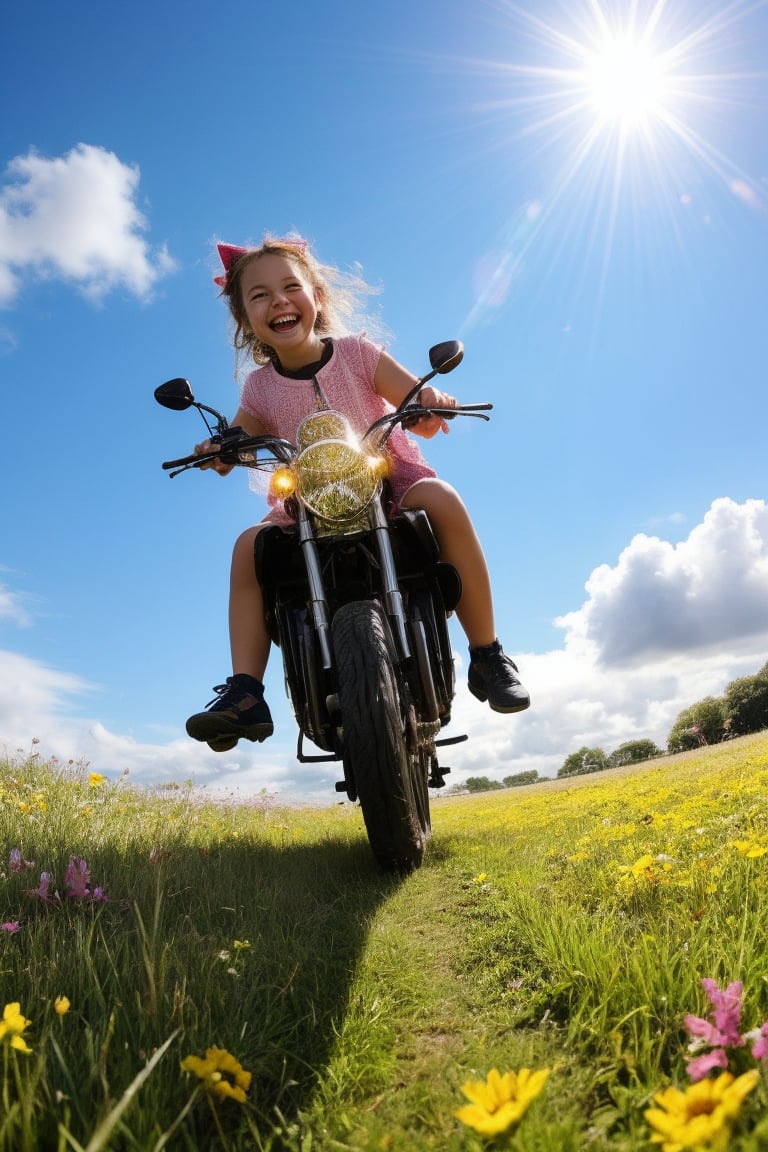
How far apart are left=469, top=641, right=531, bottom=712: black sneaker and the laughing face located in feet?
7.21

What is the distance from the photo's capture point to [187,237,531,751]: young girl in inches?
143

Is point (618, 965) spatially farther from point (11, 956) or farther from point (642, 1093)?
point (11, 956)

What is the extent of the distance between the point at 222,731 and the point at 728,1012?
268 cm

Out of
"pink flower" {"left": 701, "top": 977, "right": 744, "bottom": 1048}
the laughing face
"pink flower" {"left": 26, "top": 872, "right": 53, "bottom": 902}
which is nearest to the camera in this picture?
"pink flower" {"left": 701, "top": 977, "right": 744, "bottom": 1048}

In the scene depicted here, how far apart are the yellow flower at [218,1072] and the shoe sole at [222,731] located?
2.22 metres

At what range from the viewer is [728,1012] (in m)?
1.10

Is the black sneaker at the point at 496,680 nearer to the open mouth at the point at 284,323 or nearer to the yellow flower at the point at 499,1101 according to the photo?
the open mouth at the point at 284,323

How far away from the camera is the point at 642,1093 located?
1152mm

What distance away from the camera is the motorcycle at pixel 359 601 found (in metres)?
2.79

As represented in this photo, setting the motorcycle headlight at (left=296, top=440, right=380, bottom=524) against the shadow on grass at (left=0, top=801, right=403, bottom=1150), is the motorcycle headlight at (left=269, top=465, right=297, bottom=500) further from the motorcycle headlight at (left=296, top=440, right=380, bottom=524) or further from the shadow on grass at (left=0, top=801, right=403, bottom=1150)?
the shadow on grass at (left=0, top=801, right=403, bottom=1150)

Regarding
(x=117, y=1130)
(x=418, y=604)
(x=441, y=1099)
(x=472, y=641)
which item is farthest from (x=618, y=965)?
(x=472, y=641)

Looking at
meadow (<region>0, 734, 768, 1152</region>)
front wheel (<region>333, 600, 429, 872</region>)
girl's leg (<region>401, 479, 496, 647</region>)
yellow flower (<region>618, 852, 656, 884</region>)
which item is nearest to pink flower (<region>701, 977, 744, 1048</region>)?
meadow (<region>0, 734, 768, 1152</region>)

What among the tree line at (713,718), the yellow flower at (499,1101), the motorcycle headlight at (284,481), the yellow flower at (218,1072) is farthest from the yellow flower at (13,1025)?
the tree line at (713,718)

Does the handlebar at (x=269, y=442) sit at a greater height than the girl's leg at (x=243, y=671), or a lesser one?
greater
